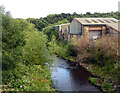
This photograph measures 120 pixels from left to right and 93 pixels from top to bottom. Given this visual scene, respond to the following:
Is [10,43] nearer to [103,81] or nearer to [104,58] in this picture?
[103,81]

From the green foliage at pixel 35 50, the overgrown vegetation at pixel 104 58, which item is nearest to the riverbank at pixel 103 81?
the overgrown vegetation at pixel 104 58

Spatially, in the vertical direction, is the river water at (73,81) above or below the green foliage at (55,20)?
below

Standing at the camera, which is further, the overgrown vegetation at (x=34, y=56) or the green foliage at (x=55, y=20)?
the green foliage at (x=55, y=20)

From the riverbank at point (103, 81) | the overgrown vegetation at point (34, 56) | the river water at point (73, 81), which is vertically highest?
the overgrown vegetation at point (34, 56)

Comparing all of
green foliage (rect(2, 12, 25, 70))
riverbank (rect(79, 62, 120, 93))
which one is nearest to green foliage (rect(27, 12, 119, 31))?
riverbank (rect(79, 62, 120, 93))

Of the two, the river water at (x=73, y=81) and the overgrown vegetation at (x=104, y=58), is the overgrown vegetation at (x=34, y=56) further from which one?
the river water at (x=73, y=81)

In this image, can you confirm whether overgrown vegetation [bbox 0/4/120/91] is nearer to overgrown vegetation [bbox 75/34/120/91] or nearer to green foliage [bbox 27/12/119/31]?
overgrown vegetation [bbox 75/34/120/91]

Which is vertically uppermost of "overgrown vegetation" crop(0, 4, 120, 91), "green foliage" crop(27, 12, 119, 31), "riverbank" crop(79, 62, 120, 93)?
"green foliage" crop(27, 12, 119, 31)

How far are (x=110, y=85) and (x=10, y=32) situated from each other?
7880 millimetres

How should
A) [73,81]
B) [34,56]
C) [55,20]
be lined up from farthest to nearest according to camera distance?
[55,20]
[34,56]
[73,81]

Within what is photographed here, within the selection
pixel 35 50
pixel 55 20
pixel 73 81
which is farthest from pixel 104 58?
pixel 55 20

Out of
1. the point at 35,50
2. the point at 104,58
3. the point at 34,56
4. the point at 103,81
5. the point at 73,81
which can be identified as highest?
the point at 35,50

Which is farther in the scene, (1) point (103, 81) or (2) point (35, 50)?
(2) point (35, 50)

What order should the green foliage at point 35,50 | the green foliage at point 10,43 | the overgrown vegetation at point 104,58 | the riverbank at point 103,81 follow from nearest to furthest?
the green foliage at point 10,43 → the riverbank at point 103,81 → the overgrown vegetation at point 104,58 → the green foliage at point 35,50
